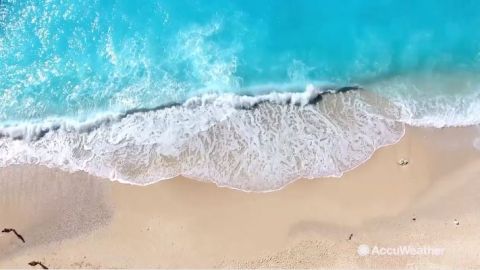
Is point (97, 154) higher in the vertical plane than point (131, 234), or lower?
higher

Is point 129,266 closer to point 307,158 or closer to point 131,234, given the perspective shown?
point 131,234

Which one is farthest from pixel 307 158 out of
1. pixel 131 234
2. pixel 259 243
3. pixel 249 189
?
pixel 131 234

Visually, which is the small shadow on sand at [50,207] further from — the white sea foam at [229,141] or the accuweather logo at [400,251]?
the accuweather logo at [400,251]

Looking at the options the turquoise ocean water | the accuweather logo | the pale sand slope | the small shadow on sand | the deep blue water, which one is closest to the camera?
the accuweather logo

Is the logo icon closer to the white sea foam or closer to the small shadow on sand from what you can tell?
the white sea foam

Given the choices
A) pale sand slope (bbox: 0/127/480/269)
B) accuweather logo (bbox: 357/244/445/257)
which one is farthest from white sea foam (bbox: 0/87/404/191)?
accuweather logo (bbox: 357/244/445/257)

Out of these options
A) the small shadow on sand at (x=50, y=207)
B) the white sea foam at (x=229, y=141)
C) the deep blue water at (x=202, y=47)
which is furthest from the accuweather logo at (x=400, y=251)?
the small shadow on sand at (x=50, y=207)

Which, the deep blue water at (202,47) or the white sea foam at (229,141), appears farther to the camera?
the deep blue water at (202,47)
